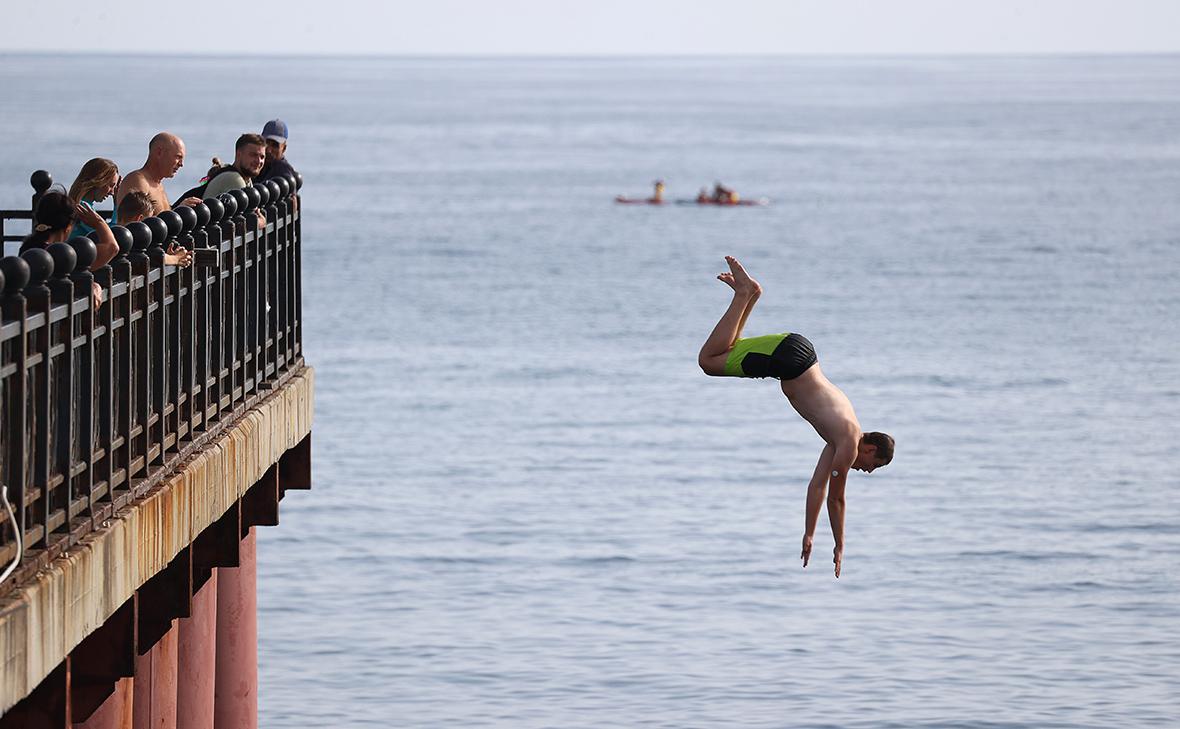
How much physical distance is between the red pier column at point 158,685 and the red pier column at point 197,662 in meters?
1.07

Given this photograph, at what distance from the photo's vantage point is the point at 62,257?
9617 millimetres

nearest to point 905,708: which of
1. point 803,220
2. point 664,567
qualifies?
point 664,567

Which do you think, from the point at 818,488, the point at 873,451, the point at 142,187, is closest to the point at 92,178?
the point at 142,187

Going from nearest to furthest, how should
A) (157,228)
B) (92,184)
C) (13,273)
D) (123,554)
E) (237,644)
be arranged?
(13,273) < (123,554) < (92,184) < (157,228) < (237,644)

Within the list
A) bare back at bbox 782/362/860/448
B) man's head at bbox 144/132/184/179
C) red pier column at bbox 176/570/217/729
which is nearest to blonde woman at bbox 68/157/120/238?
man's head at bbox 144/132/184/179

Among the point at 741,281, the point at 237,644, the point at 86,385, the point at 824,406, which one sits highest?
the point at 741,281

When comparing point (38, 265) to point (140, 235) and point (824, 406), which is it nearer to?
point (140, 235)

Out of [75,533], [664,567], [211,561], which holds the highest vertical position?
[75,533]

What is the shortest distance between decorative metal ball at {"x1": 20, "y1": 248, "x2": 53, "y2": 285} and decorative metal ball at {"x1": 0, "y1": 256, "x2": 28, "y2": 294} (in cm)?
29

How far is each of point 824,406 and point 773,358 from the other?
1.21ft

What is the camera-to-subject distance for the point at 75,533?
32.5ft

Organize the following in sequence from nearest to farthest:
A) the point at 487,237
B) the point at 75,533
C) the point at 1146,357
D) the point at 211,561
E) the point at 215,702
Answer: the point at 75,533 < the point at 211,561 < the point at 215,702 < the point at 1146,357 < the point at 487,237

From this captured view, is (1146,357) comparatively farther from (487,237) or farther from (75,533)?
(75,533)

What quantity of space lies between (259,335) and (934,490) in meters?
27.5
